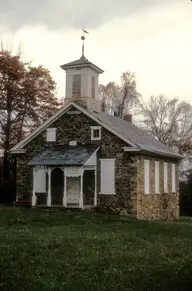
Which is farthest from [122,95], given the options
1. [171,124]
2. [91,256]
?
[91,256]

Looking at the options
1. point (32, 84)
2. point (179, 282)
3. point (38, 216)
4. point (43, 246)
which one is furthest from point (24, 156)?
point (179, 282)

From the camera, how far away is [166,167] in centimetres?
3256

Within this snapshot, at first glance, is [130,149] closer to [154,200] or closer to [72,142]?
[72,142]

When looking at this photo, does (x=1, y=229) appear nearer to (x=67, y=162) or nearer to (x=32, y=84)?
(x=67, y=162)

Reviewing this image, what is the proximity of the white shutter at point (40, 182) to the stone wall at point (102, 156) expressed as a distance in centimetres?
93

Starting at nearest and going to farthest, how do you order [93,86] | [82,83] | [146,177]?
1. [146,177]
2. [82,83]
3. [93,86]

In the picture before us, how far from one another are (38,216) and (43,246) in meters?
8.33

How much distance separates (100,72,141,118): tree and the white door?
2535 centimetres

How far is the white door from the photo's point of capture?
28.3 meters

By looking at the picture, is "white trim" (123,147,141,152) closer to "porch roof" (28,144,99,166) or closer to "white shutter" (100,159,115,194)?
"white shutter" (100,159,115,194)

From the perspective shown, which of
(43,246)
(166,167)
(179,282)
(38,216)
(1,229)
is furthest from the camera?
(166,167)

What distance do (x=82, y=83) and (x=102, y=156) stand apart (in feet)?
17.5

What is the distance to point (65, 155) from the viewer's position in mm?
27562

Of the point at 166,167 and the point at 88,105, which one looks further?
the point at 166,167
